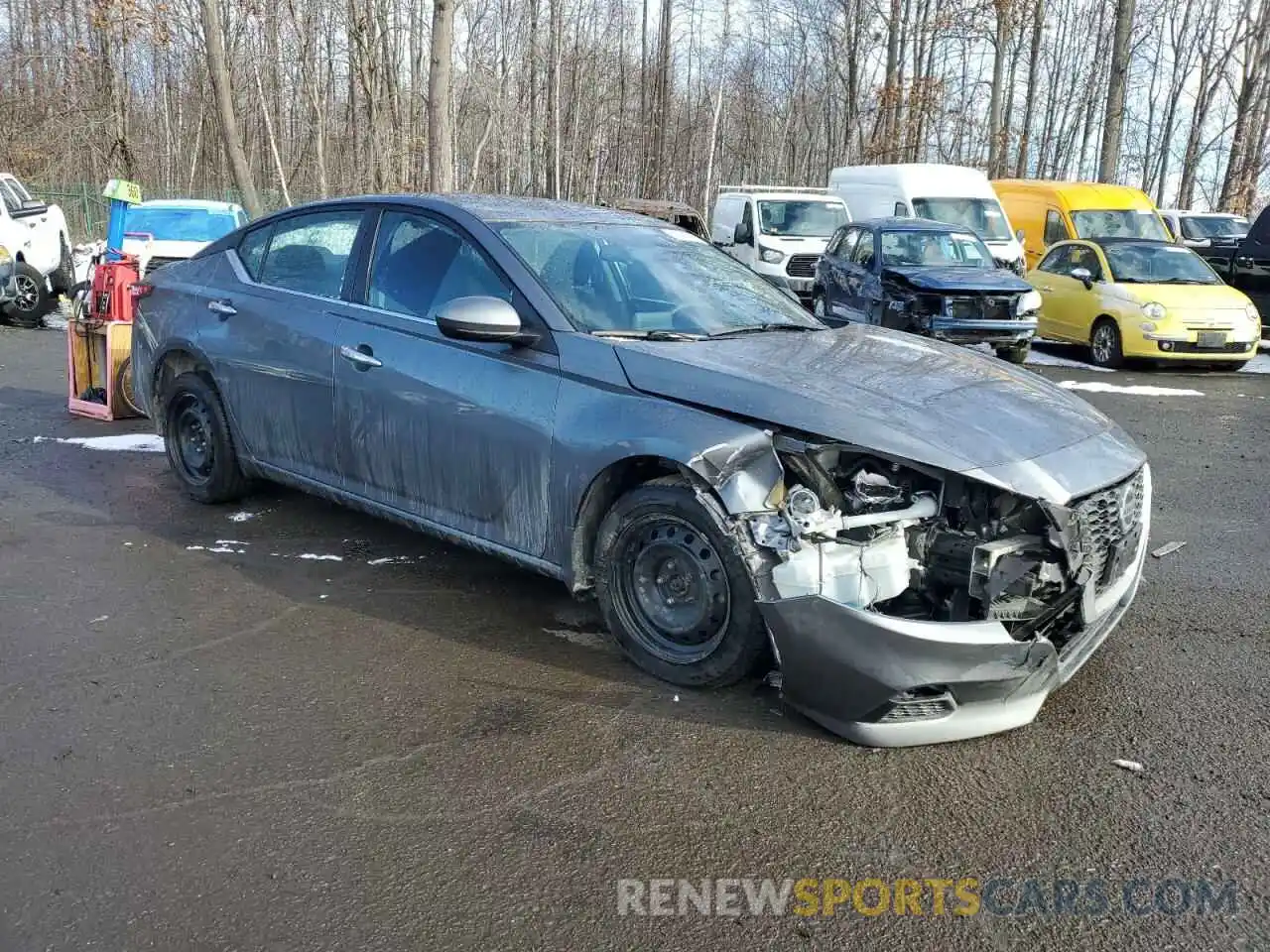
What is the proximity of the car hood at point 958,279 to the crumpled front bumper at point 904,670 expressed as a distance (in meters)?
9.01

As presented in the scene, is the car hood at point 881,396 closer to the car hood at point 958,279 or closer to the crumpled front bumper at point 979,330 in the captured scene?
the crumpled front bumper at point 979,330

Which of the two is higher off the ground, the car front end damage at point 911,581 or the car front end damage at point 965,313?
the car front end damage at point 965,313

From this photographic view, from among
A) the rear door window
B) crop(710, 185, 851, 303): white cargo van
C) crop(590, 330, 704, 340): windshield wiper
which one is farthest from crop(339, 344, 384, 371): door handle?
crop(710, 185, 851, 303): white cargo van

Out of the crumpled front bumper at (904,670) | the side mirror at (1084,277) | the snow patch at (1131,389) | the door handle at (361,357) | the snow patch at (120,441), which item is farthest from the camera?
the side mirror at (1084,277)

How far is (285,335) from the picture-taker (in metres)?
5.05

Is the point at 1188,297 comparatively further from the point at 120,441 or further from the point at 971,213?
the point at 120,441

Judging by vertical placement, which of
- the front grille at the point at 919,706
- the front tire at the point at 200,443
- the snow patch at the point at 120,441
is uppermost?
the front tire at the point at 200,443

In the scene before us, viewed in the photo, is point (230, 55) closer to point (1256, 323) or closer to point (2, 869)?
point (1256, 323)

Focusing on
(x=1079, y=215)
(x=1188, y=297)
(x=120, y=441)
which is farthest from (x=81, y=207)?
(x=1188, y=297)

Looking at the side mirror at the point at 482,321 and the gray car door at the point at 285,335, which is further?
the gray car door at the point at 285,335

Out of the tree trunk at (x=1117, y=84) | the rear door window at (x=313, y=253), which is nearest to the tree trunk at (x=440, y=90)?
the rear door window at (x=313, y=253)

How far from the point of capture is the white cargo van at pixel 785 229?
701 inches

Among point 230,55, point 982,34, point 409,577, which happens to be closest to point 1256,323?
point 409,577

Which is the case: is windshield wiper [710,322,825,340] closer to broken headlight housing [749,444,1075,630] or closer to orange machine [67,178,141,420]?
A: broken headlight housing [749,444,1075,630]
